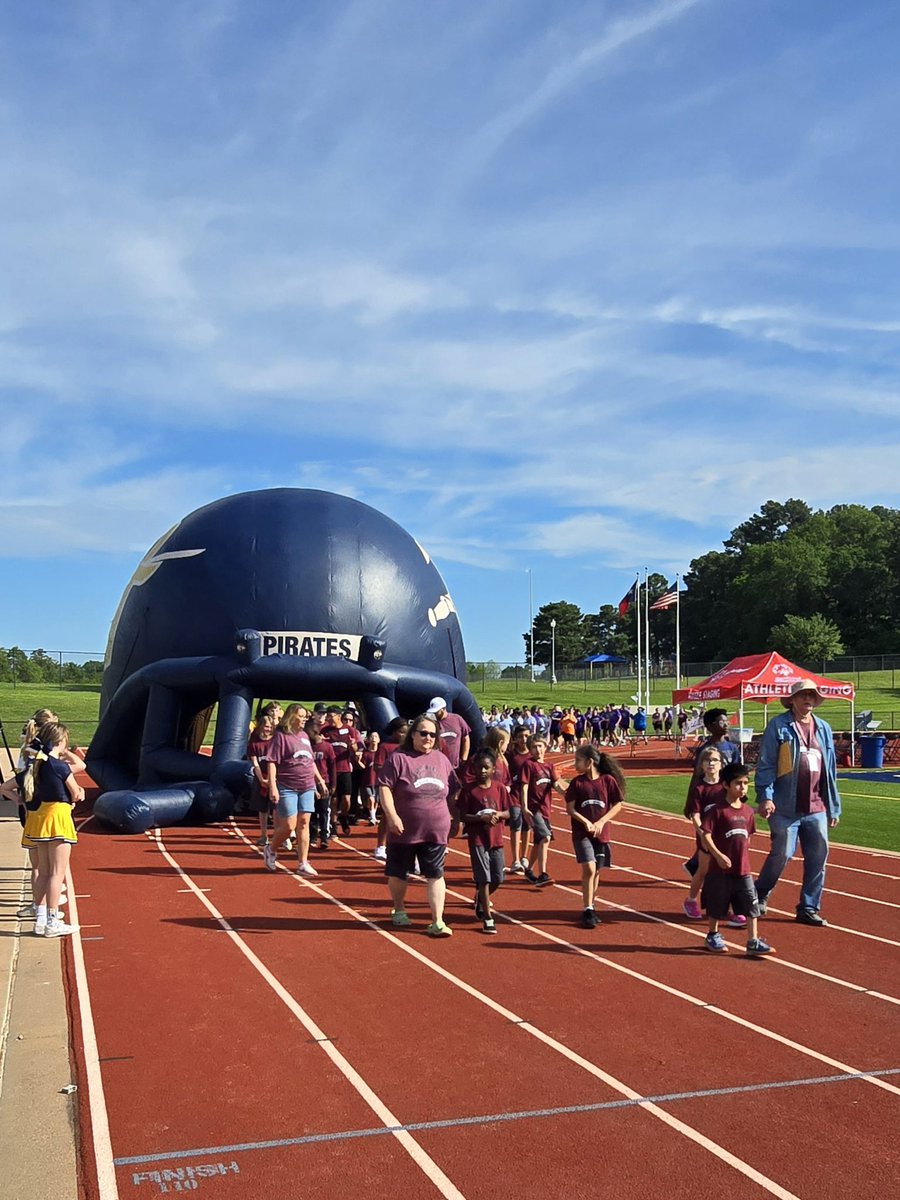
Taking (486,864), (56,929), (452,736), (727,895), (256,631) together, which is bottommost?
(56,929)

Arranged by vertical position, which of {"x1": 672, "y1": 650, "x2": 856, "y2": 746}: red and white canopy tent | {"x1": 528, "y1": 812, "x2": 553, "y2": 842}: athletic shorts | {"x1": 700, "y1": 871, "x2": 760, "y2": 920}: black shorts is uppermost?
{"x1": 672, "y1": 650, "x2": 856, "y2": 746}: red and white canopy tent

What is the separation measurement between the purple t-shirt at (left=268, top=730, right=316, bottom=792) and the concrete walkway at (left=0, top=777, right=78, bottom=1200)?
9.88 feet

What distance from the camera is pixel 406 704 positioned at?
1856 cm

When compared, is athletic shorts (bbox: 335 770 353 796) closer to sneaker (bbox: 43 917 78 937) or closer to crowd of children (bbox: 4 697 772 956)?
crowd of children (bbox: 4 697 772 956)

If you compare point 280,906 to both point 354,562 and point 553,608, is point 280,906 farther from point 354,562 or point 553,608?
point 553,608

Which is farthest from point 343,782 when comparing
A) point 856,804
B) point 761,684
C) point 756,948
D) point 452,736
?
point 761,684

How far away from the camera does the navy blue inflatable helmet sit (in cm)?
1673

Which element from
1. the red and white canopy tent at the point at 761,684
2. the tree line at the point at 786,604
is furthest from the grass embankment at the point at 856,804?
the tree line at the point at 786,604

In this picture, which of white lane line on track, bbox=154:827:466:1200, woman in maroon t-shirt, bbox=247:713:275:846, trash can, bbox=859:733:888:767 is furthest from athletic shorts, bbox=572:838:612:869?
trash can, bbox=859:733:888:767

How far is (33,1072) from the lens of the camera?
555cm

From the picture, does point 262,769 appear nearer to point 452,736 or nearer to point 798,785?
point 452,736

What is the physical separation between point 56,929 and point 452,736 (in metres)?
5.19

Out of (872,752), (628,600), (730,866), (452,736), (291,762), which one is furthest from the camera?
(628,600)

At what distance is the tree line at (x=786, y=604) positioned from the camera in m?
86.8
